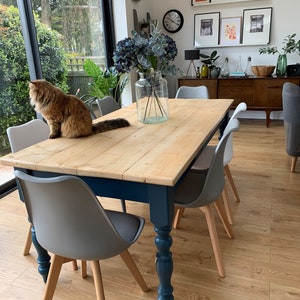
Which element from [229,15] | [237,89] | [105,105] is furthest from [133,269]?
[229,15]

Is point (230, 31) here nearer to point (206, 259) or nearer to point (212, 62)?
point (212, 62)

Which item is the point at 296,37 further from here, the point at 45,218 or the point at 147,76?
the point at 45,218

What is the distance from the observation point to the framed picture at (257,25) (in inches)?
174

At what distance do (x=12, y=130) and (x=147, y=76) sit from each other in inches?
34.7

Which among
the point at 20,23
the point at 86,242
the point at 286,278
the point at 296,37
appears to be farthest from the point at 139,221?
the point at 296,37

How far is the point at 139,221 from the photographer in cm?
145

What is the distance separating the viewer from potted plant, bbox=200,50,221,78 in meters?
4.55

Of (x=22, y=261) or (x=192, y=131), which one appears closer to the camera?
(x=192, y=131)

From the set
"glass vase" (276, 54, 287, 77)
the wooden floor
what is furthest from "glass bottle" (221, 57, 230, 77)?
the wooden floor

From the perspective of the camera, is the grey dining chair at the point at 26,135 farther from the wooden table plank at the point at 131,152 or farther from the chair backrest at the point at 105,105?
the chair backrest at the point at 105,105

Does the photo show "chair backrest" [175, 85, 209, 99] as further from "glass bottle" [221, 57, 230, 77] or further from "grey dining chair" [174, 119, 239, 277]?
"glass bottle" [221, 57, 230, 77]

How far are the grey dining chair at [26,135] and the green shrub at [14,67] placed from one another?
3.29ft

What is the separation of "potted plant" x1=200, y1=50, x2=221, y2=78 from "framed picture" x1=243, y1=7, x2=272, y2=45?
49cm

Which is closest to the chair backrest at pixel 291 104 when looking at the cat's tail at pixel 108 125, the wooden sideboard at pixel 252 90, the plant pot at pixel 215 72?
the wooden sideboard at pixel 252 90
